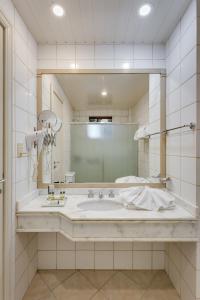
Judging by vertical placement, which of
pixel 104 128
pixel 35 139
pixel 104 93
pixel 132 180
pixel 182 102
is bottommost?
pixel 132 180

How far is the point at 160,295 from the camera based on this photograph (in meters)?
1.77

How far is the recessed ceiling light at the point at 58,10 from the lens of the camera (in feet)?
5.10

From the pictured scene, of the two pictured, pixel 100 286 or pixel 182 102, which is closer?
pixel 182 102

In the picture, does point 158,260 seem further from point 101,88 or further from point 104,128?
point 101,88

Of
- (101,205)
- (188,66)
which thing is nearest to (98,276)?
(101,205)

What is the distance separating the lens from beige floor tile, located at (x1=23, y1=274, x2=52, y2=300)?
68.3 inches

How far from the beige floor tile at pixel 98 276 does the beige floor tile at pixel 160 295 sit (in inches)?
15.3

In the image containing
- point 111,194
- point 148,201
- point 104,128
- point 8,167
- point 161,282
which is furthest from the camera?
point 104,128

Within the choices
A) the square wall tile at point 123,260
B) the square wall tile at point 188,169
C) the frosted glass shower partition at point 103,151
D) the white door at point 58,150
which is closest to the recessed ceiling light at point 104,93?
the frosted glass shower partition at point 103,151

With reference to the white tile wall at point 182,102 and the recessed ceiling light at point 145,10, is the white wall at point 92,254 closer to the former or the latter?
the white tile wall at point 182,102

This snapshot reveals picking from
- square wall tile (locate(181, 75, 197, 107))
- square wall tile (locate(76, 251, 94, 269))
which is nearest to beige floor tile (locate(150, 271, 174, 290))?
square wall tile (locate(76, 251, 94, 269))

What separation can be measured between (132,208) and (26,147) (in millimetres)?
1072

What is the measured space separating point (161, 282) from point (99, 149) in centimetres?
144

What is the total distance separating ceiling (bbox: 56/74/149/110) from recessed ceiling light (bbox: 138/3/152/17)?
0.57 metres
